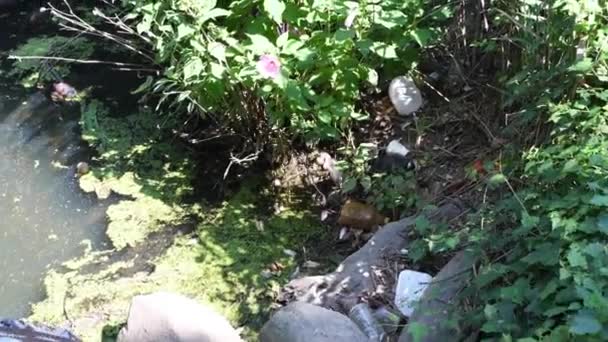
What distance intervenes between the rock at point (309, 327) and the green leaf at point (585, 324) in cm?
75

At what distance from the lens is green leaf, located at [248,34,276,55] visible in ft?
8.07

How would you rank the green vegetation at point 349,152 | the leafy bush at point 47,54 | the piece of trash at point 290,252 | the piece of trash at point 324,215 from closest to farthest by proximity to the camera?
the green vegetation at point 349,152 < the piece of trash at point 290,252 < the piece of trash at point 324,215 < the leafy bush at point 47,54

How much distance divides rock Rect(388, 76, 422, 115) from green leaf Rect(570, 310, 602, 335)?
4.96ft

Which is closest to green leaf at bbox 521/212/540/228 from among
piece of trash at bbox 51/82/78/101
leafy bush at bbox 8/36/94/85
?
piece of trash at bbox 51/82/78/101

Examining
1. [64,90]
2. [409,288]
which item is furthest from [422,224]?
[64,90]

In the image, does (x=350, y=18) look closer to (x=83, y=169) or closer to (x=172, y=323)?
(x=172, y=323)

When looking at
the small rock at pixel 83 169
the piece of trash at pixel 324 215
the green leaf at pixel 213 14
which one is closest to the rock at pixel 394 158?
the piece of trash at pixel 324 215

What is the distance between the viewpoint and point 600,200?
5.47ft

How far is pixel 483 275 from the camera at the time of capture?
5.87 feet

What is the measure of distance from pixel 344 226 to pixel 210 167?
0.76 m

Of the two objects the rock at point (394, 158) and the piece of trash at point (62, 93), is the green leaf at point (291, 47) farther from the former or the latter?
the piece of trash at point (62, 93)

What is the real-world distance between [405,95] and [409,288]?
93cm

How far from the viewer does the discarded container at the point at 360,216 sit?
2.66m

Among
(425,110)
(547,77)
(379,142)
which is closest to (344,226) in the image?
(379,142)
